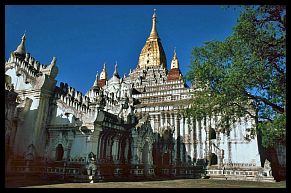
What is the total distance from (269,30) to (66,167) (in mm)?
17344

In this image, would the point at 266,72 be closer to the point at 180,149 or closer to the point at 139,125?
the point at 139,125

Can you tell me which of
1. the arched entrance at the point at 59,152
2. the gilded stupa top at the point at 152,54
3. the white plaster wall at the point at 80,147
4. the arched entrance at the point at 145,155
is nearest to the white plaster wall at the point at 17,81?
the arched entrance at the point at 59,152

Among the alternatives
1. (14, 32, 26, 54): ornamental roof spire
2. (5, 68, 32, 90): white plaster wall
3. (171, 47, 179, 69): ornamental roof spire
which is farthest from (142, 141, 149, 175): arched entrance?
(171, 47, 179, 69): ornamental roof spire

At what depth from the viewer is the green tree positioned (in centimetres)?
1491

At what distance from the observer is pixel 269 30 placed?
51.8 feet

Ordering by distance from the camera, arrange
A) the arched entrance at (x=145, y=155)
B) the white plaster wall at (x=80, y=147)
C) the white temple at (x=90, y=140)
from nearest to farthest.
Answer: the white temple at (x=90, y=140)
the white plaster wall at (x=80, y=147)
the arched entrance at (x=145, y=155)

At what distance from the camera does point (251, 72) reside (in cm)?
1603

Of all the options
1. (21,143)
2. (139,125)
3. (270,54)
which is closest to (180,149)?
(139,125)

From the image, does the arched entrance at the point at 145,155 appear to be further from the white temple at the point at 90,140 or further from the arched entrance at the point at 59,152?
the arched entrance at the point at 59,152

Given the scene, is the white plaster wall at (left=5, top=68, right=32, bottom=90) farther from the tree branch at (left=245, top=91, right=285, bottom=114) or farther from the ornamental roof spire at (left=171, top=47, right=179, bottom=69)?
the ornamental roof spire at (left=171, top=47, right=179, bottom=69)

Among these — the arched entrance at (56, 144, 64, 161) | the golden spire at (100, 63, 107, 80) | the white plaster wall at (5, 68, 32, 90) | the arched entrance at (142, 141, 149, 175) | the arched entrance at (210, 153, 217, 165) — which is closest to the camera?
the arched entrance at (56, 144, 64, 161)

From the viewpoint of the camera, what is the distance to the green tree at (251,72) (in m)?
14.9

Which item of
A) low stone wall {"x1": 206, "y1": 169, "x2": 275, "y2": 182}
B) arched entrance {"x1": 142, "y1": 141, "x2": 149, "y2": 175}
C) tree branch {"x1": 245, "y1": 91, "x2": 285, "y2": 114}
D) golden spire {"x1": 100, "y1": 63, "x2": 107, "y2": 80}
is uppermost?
golden spire {"x1": 100, "y1": 63, "x2": 107, "y2": 80}

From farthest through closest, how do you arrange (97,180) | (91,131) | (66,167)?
(91,131) < (66,167) < (97,180)
